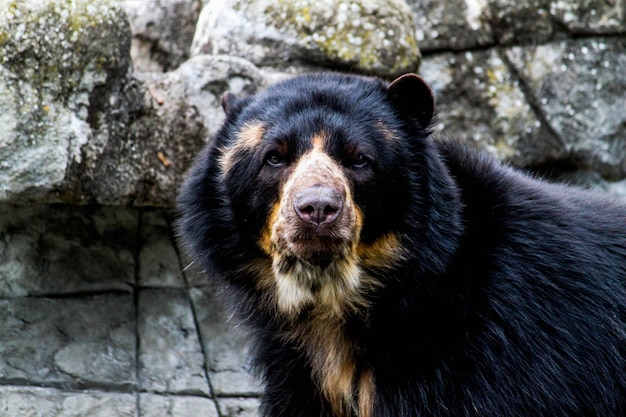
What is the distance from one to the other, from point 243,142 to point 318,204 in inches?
30.9

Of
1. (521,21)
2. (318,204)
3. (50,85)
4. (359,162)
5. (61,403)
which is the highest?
(521,21)

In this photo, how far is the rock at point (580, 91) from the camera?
26.2 feet

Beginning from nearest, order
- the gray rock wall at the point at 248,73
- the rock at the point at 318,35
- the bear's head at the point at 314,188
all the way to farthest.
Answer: the bear's head at the point at 314,188 < the gray rock wall at the point at 248,73 < the rock at the point at 318,35

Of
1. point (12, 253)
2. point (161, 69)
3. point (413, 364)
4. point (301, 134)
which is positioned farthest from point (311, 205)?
point (161, 69)

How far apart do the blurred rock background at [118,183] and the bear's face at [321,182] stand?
1.33 meters

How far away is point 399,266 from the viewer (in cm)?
424

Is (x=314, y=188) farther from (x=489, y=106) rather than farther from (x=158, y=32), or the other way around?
(x=158, y=32)

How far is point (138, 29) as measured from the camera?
798 cm

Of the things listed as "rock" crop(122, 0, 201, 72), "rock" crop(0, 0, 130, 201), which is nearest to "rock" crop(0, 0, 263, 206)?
"rock" crop(0, 0, 130, 201)

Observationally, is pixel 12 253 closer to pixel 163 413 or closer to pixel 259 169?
pixel 163 413

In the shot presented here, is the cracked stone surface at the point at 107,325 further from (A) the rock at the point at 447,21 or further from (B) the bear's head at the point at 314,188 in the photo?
(A) the rock at the point at 447,21

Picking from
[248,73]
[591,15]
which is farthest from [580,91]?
[248,73]

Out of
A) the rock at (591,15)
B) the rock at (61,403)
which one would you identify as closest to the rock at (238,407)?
the rock at (61,403)

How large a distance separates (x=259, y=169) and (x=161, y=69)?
13.4 ft
